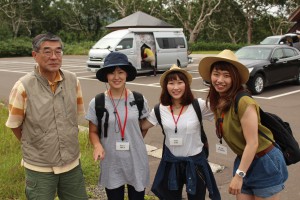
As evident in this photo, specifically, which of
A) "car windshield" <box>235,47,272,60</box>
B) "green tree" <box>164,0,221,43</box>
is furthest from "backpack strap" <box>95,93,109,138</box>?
"green tree" <box>164,0,221,43</box>

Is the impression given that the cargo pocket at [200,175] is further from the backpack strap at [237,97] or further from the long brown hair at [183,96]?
the backpack strap at [237,97]

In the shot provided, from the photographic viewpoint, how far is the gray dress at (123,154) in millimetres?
2893

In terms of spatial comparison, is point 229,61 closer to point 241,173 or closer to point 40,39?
point 241,173

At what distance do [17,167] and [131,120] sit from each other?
2.29 meters

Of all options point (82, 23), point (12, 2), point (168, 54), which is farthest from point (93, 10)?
point (168, 54)

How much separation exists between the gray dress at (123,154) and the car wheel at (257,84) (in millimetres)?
7990

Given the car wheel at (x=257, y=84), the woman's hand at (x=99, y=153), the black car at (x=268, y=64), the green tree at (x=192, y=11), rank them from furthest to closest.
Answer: the green tree at (x=192, y=11), the black car at (x=268, y=64), the car wheel at (x=257, y=84), the woman's hand at (x=99, y=153)

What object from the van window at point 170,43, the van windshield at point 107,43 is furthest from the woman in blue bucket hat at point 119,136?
the van window at point 170,43

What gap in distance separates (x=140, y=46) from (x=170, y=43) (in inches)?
67.8

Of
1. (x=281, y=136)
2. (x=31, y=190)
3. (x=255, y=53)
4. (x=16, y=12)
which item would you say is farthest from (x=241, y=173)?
(x=16, y=12)

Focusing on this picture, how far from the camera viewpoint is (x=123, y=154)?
9.57ft

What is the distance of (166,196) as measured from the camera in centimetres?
299

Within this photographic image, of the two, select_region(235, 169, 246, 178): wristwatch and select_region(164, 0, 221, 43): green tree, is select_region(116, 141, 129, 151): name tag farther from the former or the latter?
select_region(164, 0, 221, 43): green tree

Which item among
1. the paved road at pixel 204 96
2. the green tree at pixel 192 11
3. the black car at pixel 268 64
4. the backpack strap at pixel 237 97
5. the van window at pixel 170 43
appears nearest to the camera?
the backpack strap at pixel 237 97
